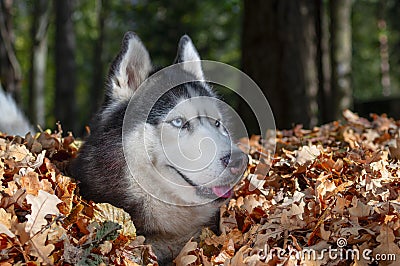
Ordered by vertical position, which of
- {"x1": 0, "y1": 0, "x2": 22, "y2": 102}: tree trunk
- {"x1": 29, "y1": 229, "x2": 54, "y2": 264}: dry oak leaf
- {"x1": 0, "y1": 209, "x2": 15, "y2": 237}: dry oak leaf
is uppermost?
{"x1": 0, "y1": 0, "x2": 22, "y2": 102}: tree trunk

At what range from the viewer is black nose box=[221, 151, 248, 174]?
3.48 metres

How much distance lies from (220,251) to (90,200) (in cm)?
100

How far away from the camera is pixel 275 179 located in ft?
13.9

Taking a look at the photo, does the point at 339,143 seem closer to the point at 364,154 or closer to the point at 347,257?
the point at 364,154

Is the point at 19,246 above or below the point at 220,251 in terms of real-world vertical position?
above

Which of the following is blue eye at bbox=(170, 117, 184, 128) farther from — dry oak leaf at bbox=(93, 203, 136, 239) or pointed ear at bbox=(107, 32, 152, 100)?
dry oak leaf at bbox=(93, 203, 136, 239)

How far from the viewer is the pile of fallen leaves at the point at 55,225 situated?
9.70ft

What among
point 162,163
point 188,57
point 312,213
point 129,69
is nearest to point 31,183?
point 162,163

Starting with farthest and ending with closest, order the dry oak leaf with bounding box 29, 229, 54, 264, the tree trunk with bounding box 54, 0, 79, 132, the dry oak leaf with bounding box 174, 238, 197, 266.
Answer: the tree trunk with bounding box 54, 0, 79, 132 → the dry oak leaf with bounding box 174, 238, 197, 266 → the dry oak leaf with bounding box 29, 229, 54, 264

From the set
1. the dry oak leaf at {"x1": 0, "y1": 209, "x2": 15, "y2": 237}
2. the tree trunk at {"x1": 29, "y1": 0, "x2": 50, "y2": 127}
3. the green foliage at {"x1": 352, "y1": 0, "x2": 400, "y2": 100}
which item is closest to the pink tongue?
the dry oak leaf at {"x1": 0, "y1": 209, "x2": 15, "y2": 237}

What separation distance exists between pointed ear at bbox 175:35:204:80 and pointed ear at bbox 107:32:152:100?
1.24 ft

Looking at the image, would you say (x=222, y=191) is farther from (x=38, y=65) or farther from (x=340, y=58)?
(x=38, y=65)

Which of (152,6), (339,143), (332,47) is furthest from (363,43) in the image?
(339,143)

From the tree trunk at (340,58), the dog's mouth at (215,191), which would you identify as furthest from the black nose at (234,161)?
the tree trunk at (340,58)
